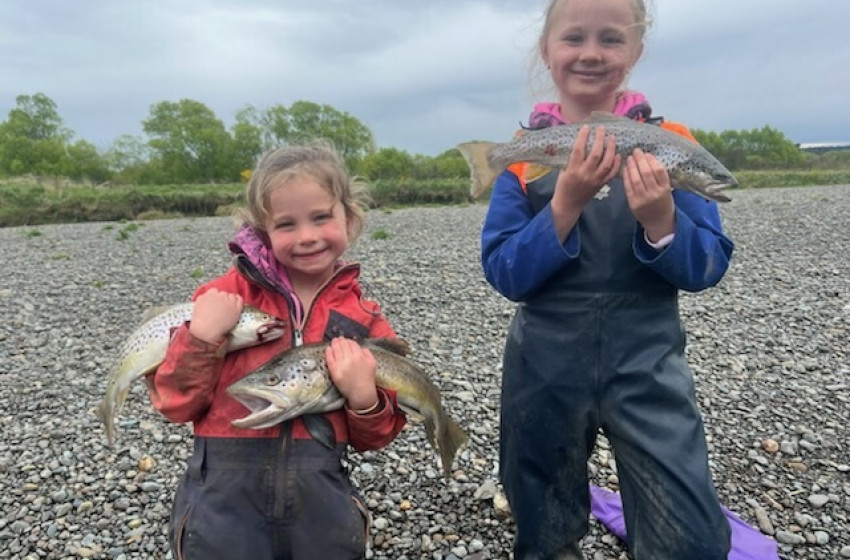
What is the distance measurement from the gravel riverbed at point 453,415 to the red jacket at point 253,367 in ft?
5.38

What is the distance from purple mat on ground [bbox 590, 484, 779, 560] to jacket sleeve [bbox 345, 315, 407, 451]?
1561 mm

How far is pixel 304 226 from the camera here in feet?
8.73

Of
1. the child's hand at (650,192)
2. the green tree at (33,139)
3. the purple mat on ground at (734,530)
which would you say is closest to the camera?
the child's hand at (650,192)

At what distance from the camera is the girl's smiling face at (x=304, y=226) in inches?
104

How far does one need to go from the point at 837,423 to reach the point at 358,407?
15.9 ft

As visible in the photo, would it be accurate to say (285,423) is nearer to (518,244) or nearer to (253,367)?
(253,367)

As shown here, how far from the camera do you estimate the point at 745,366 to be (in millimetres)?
6840

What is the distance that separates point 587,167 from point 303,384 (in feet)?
4.57

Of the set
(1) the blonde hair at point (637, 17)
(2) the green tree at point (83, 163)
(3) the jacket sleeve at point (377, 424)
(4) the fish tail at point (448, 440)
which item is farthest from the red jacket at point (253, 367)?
(2) the green tree at point (83, 163)

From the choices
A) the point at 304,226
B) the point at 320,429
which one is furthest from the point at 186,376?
the point at 304,226

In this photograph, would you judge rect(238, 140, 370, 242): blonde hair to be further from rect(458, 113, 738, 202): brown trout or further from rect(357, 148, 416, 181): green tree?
rect(357, 148, 416, 181): green tree

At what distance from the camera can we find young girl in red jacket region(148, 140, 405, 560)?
2.45 m

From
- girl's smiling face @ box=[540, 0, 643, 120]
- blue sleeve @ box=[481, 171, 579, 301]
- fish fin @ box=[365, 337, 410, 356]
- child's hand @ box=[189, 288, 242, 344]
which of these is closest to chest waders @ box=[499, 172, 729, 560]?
blue sleeve @ box=[481, 171, 579, 301]

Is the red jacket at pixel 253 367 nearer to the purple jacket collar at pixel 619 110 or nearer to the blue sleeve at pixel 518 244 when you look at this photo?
the blue sleeve at pixel 518 244
